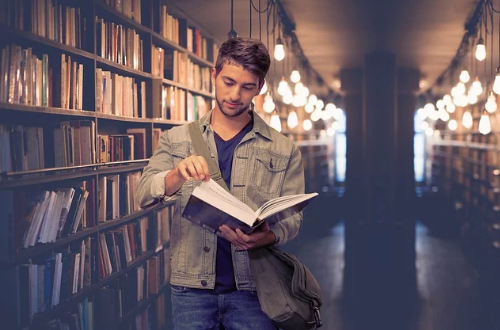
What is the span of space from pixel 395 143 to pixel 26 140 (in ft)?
26.9

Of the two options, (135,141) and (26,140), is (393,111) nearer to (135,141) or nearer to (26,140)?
(135,141)

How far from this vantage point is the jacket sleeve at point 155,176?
5.57 feet

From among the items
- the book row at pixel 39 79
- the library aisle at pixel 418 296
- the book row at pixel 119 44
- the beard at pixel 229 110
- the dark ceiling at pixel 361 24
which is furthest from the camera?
the dark ceiling at pixel 361 24

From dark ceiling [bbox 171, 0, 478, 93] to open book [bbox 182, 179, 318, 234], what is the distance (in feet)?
13.6

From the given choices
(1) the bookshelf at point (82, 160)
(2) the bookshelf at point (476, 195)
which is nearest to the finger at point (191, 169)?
(1) the bookshelf at point (82, 160)

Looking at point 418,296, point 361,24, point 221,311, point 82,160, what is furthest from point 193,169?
point 361,24

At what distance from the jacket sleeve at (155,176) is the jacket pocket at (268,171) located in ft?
0.80

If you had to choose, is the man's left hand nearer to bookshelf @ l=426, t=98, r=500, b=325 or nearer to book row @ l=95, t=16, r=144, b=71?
book row @ l=95, t=16, r=144, b=71

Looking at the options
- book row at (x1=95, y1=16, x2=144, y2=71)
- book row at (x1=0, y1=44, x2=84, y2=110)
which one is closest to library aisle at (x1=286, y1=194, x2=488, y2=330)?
book row at (x1=95, y1=16, x2=144, y2=71)

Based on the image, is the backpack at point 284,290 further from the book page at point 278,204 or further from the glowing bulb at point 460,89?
the glowing bulb at point 460,89

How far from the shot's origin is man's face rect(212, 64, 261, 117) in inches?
70.1

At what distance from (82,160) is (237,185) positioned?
176 centimetres

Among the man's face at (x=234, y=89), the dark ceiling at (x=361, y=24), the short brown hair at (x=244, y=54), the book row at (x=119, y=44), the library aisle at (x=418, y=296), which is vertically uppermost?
the dark ceiling at (x=361, y=24)

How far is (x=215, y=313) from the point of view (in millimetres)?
1790
